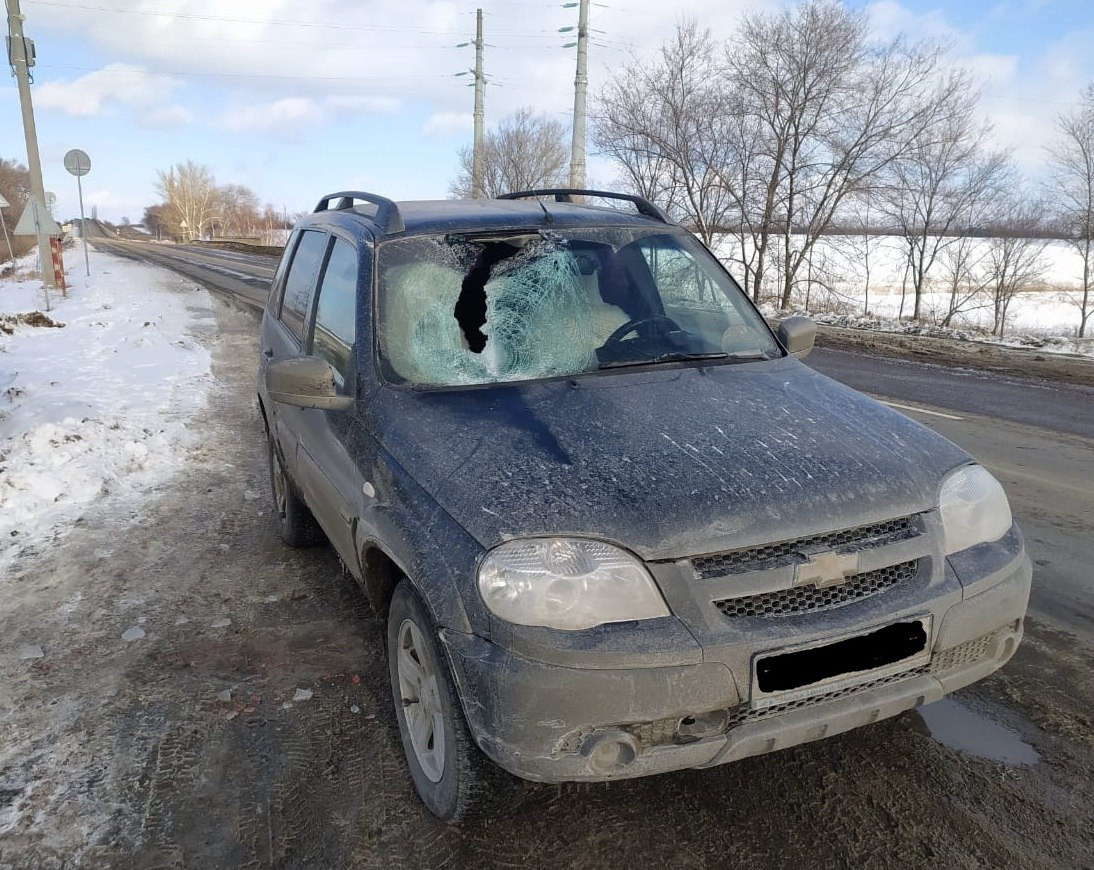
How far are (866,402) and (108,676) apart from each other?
3.15 metres

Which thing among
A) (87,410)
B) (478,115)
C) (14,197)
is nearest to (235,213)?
(14,197)

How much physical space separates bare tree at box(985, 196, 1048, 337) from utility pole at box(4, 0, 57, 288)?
25693 millimetres

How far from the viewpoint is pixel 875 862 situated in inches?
87.8

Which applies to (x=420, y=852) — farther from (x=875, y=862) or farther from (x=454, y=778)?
(x=875, y=862)

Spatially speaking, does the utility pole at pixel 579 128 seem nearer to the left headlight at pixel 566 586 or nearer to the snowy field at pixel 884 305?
the snowy field at pixel 884 305

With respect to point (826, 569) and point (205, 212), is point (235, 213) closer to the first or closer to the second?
point (205, 212)

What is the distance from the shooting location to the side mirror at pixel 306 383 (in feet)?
9.61

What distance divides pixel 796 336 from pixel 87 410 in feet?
20.0

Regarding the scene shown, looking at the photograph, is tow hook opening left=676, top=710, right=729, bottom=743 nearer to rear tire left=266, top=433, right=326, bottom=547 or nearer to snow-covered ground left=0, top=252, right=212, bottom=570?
rear tire left=266, top=433, right=326, bottom=547

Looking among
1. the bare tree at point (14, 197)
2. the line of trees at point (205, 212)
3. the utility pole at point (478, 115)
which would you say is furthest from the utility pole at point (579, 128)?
the line of trees at point (205, 212)

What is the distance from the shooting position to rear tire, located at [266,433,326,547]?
439 centimetres

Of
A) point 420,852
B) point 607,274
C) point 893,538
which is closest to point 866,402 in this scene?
point 893,538

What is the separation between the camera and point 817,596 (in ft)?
6.95

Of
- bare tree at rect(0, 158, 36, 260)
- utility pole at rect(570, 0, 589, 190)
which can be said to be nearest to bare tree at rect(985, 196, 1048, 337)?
utility pole at rect(570, 0, 589, 190)
